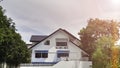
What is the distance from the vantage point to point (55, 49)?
6053 centimetres

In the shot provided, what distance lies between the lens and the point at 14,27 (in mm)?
35219

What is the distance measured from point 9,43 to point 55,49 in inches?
1153

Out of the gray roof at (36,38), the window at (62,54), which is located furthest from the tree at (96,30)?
the gray roof at (36,38)

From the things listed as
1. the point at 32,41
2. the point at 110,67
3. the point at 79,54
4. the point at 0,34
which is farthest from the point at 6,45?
the point at 32,41

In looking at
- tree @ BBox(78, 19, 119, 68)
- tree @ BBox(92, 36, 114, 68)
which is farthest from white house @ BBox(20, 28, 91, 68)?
tree @ BBox(92, 36, 114, 68)

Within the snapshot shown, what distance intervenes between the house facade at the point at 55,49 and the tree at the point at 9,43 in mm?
23218

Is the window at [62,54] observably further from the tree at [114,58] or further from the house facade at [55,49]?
the tree at [114,58]

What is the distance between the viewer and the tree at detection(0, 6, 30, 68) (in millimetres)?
30542

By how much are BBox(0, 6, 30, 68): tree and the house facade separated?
23.2 m

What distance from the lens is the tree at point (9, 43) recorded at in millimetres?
30542

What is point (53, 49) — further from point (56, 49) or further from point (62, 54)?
point (62, 54)

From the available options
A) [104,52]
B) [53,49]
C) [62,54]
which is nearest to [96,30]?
[62,54]

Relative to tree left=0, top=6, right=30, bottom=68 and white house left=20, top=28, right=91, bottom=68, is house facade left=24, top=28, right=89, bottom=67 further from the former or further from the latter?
tree left=0, top=6, right=30, bottom=68

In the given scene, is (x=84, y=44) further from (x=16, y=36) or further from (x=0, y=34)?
(x=0, y=34)
